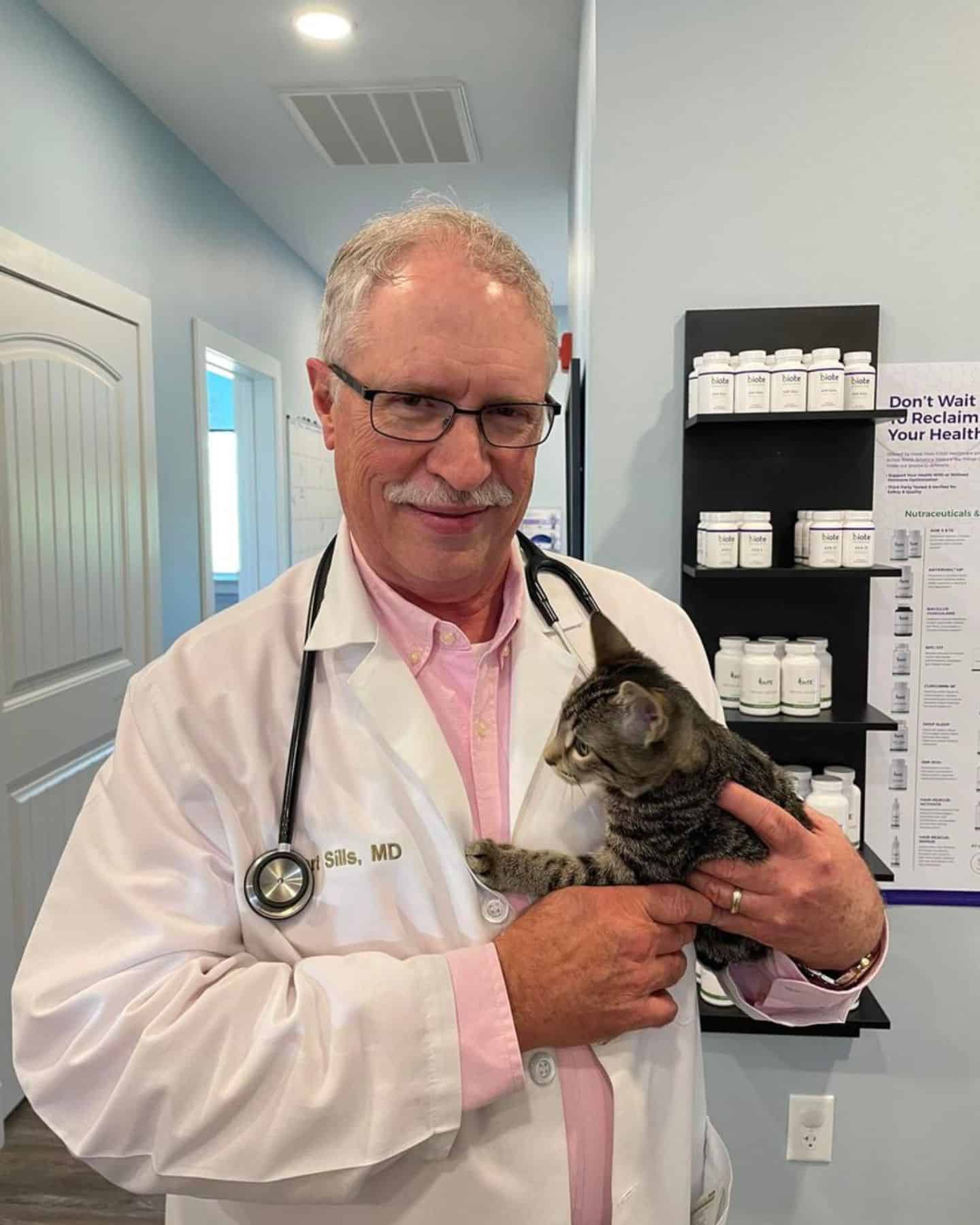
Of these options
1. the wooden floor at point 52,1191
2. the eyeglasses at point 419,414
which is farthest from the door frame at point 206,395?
the eyeglasses at point 419,414

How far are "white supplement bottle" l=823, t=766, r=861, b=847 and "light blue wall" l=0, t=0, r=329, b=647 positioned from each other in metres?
2.35

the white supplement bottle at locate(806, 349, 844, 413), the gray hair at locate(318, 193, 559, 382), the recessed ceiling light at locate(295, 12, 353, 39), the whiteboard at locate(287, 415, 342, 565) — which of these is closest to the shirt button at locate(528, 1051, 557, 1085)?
the gray hair at locate(318, 193, 559, 382)

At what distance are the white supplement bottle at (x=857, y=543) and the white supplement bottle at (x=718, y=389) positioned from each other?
0.30m

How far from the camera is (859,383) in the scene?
61.4 inches

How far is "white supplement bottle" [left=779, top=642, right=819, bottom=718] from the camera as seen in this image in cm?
159

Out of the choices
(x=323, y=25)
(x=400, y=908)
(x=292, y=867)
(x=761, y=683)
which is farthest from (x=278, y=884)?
(x=323, y=25)

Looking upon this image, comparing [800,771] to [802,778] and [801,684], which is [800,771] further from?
[801,684]

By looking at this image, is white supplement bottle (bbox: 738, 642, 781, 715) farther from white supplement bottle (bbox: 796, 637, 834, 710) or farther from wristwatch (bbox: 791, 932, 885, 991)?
wristwatch (bbox: 791, 932, 885, 991)

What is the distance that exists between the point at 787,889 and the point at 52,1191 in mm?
2165

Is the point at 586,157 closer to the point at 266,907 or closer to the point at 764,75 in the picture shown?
the point at 764,75

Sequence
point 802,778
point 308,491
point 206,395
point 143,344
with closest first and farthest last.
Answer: point 802,778, point 143,344, point 206,395, point 308,491

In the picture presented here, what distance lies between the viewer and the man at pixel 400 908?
2.39 ft

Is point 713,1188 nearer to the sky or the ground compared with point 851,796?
nearer to the ground

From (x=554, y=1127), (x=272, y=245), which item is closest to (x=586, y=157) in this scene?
(x=554, y=1127)
